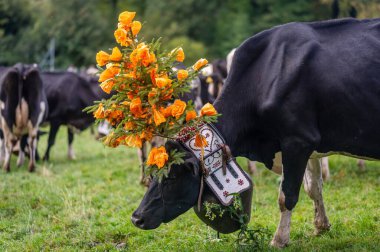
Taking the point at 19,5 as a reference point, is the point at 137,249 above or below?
above

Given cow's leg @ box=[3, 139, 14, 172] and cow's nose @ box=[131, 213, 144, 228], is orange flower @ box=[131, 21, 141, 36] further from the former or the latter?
cow's leg @ box=[3, 139, 14, 172]

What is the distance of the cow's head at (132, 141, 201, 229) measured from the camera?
15.6 feet

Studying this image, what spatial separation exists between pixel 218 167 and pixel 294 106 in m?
0.77

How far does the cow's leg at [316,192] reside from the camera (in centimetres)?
574

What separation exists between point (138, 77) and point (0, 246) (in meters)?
2.43

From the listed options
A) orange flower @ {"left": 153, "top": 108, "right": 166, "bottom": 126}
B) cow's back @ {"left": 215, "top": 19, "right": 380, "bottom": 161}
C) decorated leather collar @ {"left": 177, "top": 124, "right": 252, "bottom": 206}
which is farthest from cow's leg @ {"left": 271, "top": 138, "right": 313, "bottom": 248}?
orange flower @ {"left": 153, "top": 108, "right": 166, "bottom": 126}

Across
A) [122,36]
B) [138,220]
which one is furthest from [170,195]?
[122,36]

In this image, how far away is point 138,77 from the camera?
15.1ft

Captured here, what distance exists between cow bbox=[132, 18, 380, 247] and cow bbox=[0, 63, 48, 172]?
6170 millimetres

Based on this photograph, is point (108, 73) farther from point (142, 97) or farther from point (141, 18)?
point (141, 18)

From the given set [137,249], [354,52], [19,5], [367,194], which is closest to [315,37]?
[354,52]

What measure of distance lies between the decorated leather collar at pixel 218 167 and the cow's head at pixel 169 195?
75mm

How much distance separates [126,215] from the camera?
23.0 ft

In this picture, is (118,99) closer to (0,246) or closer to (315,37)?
(315,37)
